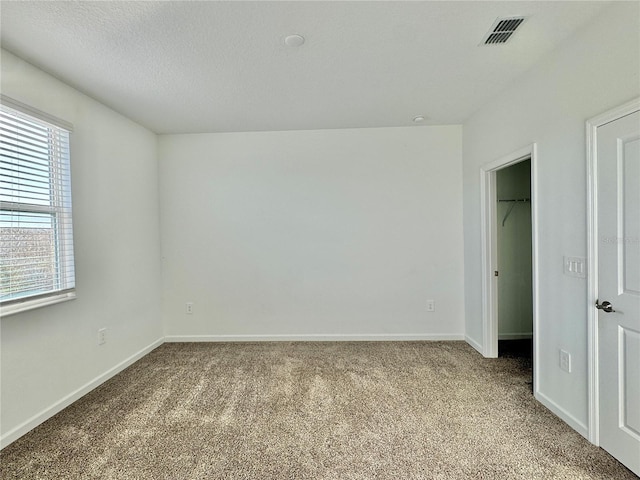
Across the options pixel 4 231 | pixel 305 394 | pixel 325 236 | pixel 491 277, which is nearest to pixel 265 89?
pixel 325 236

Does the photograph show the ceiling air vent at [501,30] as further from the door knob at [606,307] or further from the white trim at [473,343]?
the white trim at [473,343]

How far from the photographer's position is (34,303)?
6.79 feet

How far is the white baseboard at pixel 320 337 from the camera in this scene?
360 cm

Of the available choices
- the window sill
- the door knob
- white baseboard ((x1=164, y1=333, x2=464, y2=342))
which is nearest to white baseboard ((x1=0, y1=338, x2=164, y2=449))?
white baseboard ((x1=164, y1=333, x2=464, y2=342))

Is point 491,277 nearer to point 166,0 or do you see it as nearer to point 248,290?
point 248,290

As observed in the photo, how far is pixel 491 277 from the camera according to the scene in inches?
120

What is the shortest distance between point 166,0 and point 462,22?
169 centimetres

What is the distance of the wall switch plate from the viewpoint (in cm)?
188

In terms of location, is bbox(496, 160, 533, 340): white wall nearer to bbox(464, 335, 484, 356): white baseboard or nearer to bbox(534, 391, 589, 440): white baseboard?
bbox(464, 335, 484, 356): white baseboard

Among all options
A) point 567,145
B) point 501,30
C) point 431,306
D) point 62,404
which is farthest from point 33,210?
point 431,306

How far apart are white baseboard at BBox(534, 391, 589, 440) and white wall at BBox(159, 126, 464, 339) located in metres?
1.36

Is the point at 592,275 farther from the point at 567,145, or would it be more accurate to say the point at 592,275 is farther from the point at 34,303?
the point at 34,303

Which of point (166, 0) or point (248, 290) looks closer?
point (166, 0)

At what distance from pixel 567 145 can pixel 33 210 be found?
3773 mm
